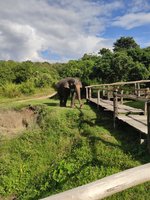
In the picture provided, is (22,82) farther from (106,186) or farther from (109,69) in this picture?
(106,186)

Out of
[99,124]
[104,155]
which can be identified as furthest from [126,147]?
[99,124]

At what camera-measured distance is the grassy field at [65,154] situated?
6844mm

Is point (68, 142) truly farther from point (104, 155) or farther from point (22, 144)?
point (104, 155)

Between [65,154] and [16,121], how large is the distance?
3991mm

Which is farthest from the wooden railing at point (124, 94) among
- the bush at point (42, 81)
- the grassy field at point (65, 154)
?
the bush at point (42, 81)

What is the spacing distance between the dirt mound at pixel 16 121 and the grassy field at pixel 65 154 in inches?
12.2

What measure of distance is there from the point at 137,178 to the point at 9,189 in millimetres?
6455

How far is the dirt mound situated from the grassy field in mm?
310

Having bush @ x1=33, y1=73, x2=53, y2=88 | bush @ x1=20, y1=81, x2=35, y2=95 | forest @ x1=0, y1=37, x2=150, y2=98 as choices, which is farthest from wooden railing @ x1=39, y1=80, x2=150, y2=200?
bush @ x1=33, y1=73, x2=53, y2=88

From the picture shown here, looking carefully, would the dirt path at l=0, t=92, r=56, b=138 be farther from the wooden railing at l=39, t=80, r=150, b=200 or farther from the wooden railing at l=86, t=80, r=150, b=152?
the wooden railing at l=39, t=80, r=150, b=200

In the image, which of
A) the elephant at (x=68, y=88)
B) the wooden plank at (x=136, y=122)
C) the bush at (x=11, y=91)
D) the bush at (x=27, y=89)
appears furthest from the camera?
the bush at (x=27, y=89)

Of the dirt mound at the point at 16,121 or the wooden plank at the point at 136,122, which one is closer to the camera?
the wooden plank at the point at 136,122

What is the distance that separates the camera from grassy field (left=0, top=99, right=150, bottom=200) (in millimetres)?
6844

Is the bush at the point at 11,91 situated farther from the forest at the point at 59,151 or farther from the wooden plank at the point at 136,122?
the wooden plank at the point at 136,122
